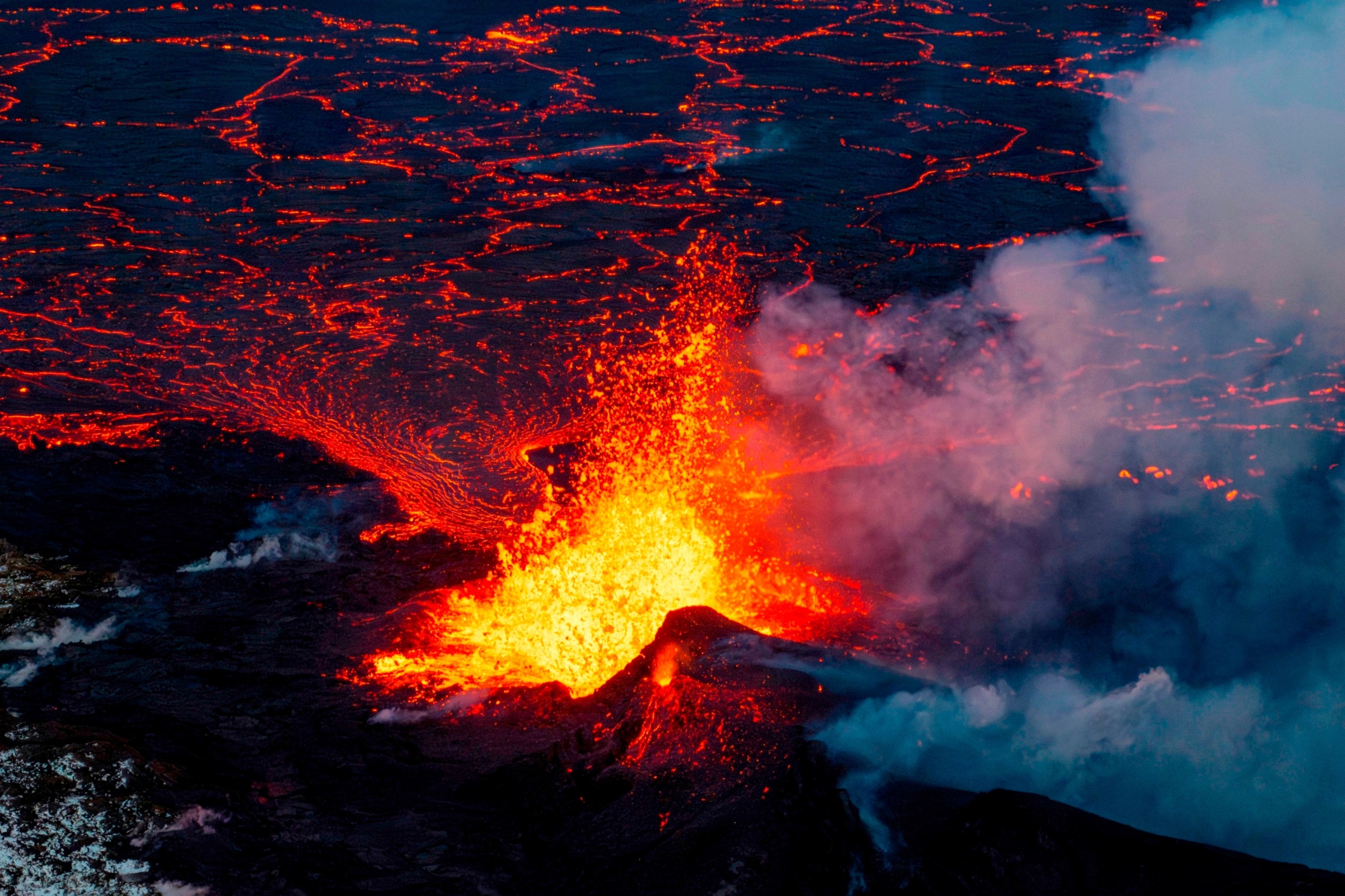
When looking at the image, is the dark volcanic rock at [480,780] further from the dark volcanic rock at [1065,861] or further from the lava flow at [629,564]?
the lava flow at [629,564]

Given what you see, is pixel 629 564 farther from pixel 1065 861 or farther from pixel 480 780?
pixel 1065 861

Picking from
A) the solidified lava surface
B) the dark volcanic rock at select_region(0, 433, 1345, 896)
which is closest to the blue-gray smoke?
the dark volcanic rock at select_region(0, 433, 1345, 896)

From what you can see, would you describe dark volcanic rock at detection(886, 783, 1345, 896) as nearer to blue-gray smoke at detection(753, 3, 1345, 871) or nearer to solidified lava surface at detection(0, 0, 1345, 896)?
solidified lava surface at detection(0, 0, 1345, 896)

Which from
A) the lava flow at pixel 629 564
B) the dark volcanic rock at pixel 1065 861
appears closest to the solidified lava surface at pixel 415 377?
the dark volcanic rock at pixel 1065 861

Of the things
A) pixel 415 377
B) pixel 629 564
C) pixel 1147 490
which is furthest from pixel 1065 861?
pixel 415 377

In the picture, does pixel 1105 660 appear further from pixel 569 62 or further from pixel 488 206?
pixel 569 62
